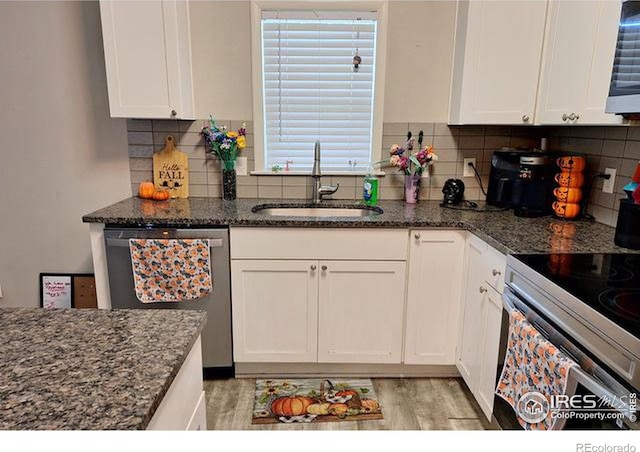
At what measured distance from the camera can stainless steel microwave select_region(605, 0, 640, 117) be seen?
141cm

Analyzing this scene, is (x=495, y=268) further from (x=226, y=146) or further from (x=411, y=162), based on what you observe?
(x=226, y=146)

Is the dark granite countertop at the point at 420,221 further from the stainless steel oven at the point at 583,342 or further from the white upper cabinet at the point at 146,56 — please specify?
the white upper cabinet at the point at 146,56

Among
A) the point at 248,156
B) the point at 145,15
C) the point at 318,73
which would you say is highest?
the point at 145,15

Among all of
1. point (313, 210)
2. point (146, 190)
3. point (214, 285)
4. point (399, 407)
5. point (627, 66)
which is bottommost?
point (399, 407)

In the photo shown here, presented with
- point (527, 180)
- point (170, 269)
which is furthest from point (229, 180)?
point (527, 180)

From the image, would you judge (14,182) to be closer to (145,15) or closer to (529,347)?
(145,15)

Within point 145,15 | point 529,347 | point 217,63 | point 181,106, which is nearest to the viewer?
point 529,347

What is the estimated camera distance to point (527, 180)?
2180 millimetres

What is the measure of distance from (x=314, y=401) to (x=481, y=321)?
0.91 meters

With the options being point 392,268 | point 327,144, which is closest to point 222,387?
point 392,268

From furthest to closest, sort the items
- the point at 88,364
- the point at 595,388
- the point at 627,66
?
the point at 627,66, the point at 595,388, the point at 88,364

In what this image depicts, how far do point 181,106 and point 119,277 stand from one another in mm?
978

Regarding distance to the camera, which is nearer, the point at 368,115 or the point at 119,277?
the point at 119,277

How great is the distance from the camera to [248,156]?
8.57ft
